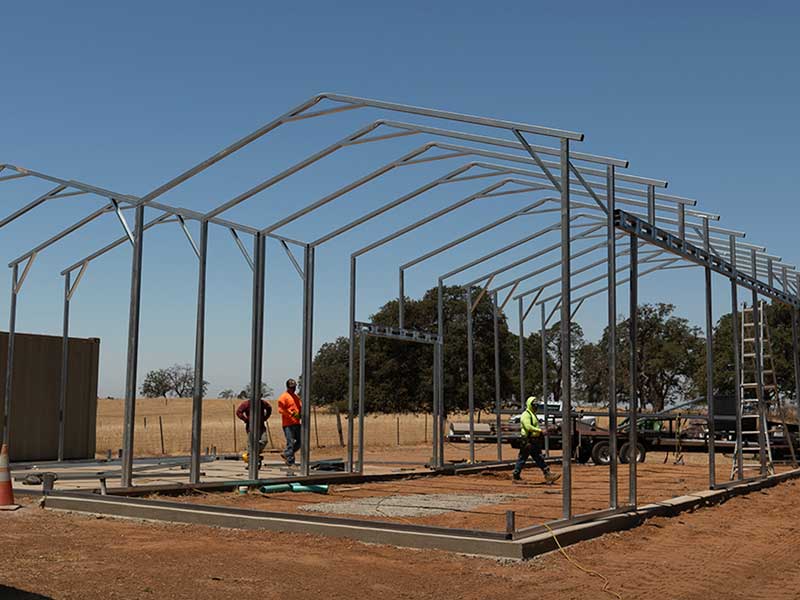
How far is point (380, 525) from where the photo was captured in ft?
32.5

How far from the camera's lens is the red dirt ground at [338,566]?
7648 millimetres

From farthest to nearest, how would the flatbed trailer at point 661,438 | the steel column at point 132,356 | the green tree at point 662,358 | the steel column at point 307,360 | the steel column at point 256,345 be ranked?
the green tree at point 662,358 → the flatbed trailer at point 661,438 → the steel column at point 307,360 → the steel column at point 256,345 → the steel column at point 132,356

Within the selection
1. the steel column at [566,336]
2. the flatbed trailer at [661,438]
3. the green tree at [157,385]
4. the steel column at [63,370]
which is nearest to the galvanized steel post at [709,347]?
the steel column at [566,336]

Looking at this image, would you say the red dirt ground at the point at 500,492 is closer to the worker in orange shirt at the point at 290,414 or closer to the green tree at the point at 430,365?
the worker in orange shirt at the point at 290,414

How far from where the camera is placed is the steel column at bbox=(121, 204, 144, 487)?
1354cm

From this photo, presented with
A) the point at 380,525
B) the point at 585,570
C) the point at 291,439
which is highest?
the point at 291,439

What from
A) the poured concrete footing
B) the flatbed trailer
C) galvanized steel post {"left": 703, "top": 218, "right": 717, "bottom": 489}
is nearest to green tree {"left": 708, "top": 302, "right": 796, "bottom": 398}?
the flatbed trailer

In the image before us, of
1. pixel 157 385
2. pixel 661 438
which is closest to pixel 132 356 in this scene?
pixel 661 438

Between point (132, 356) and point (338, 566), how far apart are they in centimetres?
621

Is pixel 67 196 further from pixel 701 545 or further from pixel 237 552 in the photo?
pixel 701 545

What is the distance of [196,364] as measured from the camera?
47.9 ft

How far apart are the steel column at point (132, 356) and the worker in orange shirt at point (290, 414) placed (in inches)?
157

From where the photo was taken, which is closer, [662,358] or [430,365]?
[430,365]

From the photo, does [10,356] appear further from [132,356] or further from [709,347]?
[709,347]
